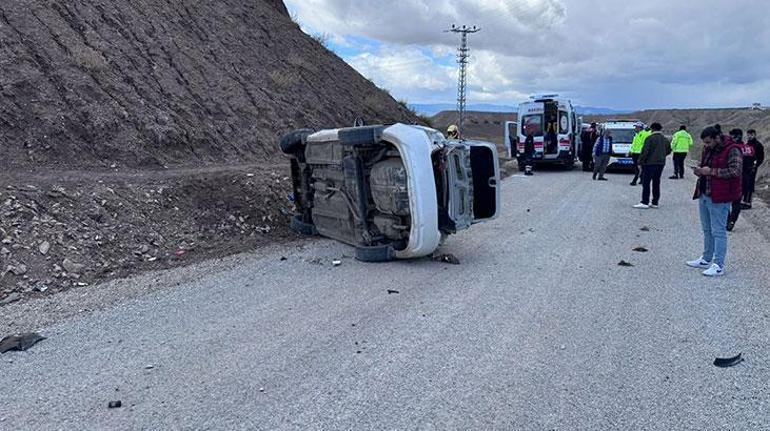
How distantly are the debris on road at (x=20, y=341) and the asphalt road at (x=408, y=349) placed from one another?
0.31 feet

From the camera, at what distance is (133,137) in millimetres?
10438

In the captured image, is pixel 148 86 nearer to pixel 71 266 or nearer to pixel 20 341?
pixel 71 266

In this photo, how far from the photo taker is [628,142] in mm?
21234

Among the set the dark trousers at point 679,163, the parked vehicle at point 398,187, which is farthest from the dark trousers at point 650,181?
the dark trousers at point 679,163

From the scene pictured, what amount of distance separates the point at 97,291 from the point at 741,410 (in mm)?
5681

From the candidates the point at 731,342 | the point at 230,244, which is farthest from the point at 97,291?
the point at 731,342

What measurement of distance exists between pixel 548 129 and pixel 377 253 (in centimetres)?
1631

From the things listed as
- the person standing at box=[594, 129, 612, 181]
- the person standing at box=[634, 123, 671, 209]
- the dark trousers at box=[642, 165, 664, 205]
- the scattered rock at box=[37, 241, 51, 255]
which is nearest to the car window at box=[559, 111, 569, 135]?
the person standing at box=[594, 129, 612, 181]

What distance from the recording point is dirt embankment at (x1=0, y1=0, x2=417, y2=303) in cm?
693

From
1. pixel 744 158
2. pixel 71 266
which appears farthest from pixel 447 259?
pixel 744 158

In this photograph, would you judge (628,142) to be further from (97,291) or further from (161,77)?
(97,291)

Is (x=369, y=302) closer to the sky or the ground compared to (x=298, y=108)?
closer to the ground

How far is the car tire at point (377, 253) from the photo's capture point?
24.0 feet

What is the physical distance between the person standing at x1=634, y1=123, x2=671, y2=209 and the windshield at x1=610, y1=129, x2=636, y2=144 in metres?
9.34
